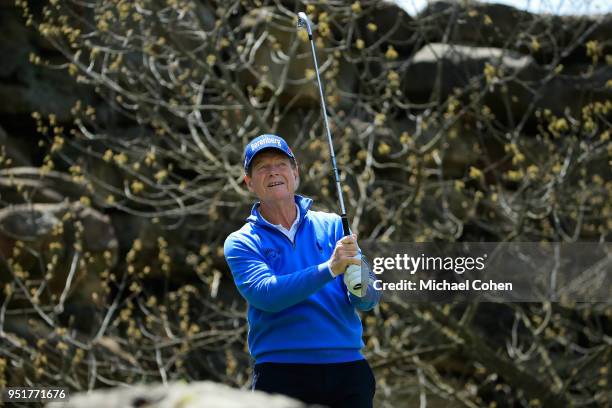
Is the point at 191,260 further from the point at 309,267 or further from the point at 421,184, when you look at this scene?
the point at 309,267

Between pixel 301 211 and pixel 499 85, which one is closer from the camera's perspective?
pixel 301 211

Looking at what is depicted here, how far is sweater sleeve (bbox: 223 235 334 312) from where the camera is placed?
10.9 feet

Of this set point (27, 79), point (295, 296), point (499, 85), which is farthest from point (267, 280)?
point (27, 79)

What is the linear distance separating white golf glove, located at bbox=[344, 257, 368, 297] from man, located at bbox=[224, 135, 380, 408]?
31 millimetres

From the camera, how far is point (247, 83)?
37.1 feet

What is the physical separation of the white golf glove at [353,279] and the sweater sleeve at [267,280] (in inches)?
2.7

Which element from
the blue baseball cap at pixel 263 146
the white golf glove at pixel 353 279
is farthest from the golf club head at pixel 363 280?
the blue baseball cap at pixel 263 146

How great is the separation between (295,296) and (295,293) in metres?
0.01

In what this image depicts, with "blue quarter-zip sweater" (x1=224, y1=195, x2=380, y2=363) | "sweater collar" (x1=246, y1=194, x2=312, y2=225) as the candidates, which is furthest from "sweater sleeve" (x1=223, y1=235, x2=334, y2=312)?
"sweater collar" (x1=246, y1=194, x2=312, y2=225)

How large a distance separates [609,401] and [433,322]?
1939mm

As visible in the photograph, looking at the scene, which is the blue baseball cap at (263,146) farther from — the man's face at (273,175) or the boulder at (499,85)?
the boulder at (499,85)

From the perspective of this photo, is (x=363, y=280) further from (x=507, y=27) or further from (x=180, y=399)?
(x=507, y=27)

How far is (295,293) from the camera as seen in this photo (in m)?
3.34

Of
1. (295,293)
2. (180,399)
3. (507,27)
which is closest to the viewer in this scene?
(180,399)
